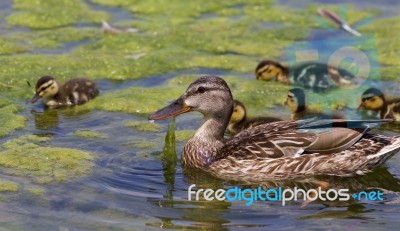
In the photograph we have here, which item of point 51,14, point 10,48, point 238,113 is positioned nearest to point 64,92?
point 10,48

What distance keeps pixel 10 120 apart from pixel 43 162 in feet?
3.90

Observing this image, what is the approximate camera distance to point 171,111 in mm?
6883

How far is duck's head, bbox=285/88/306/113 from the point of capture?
320 inches

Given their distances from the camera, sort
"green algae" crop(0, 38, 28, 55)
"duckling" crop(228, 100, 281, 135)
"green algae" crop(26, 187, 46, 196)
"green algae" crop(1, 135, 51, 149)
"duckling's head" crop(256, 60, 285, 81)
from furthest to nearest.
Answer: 1. "green algae" crop(0, 38, 28, 55)
2. "duckling's head" crop(256, 60, 285, 81)
3. "duckling" crop(228, 100, 281, 135)
4. "green algae" crop(1, 135, 51, 149)
5. "green algae" crop(26, 187, 46, 196)

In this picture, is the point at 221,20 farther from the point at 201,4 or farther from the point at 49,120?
the point at 49,120

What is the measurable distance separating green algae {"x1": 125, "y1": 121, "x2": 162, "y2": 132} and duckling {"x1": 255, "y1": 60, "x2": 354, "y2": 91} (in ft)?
5.31

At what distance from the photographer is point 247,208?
605 centimetres

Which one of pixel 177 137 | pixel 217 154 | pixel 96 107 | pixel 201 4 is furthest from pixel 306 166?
pixel 201 4

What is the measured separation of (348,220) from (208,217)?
917 millimetres

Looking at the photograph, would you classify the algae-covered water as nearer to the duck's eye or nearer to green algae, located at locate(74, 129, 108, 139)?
green algae, located at locate(74, 129, 108, 139)

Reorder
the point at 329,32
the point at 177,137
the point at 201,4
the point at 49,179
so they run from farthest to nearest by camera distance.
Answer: the point at 201,4 → the point at 329,32 → the point at 177,137 → the point at 49,179

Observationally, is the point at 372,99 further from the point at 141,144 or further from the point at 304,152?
the point at 141,144

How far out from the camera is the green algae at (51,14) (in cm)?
1089

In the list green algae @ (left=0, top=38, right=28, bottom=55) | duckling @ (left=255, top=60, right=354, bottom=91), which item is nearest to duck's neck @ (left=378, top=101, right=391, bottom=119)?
duckling @ (left=255, top=60, right=354, bottom=91)
